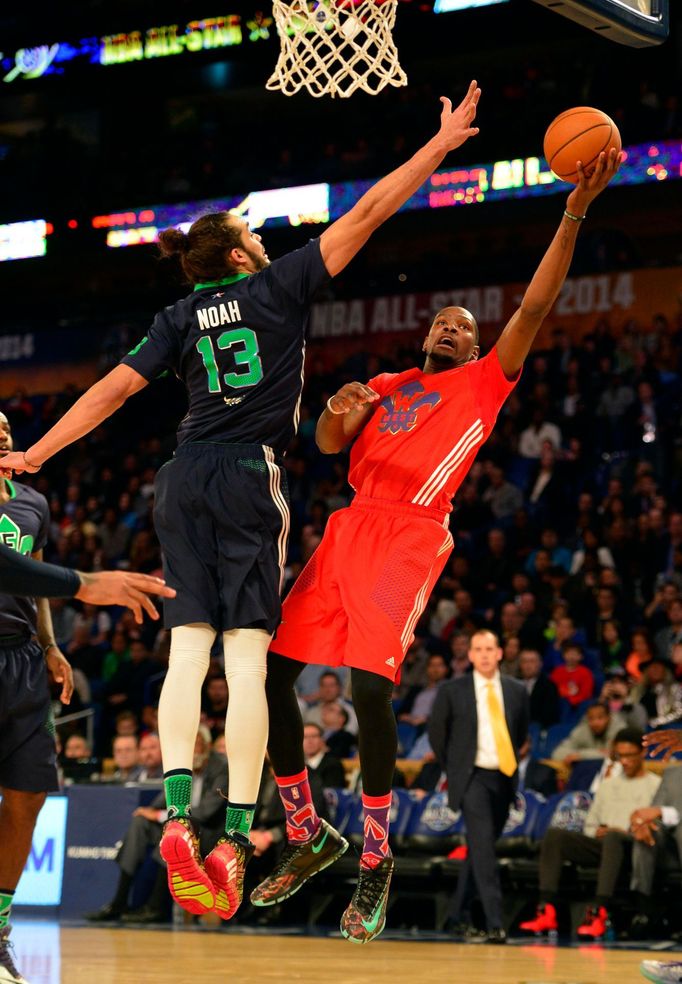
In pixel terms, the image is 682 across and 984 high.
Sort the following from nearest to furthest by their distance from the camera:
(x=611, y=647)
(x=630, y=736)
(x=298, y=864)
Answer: (x=298, y=864), (x=630, y=736), (x=611, y=647)

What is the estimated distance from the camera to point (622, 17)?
6.61 m

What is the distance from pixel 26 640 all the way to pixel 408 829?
630cm

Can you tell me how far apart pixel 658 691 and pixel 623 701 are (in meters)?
0.35

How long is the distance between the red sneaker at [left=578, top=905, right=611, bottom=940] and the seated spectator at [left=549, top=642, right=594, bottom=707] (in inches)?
121

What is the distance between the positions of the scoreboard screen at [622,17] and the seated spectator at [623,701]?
281 inches

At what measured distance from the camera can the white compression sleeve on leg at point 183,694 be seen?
221 inches

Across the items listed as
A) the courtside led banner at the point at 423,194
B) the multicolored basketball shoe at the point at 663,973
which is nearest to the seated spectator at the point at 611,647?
the courtside led banner at the point at 423,194

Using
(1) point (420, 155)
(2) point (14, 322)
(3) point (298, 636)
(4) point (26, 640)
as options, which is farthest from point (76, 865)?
(2) point (14, 322)

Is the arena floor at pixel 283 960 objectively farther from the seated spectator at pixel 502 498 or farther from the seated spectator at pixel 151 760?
the seated spectator at pixel 502 498

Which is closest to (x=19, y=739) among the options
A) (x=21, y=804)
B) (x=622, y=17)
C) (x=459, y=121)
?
(x=21, y=804)

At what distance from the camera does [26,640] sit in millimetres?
7215

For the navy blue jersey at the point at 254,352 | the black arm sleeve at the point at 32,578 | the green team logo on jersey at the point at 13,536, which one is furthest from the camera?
the green team logo on jersey at the point at 13,536

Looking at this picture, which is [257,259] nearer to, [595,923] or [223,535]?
[223,535]

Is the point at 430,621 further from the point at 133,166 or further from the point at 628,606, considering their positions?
the point at 133,166
